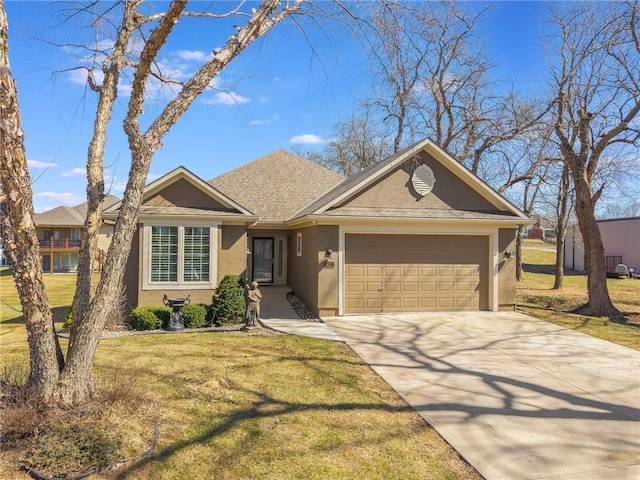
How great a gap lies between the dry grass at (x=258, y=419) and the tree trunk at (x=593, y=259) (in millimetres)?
9771

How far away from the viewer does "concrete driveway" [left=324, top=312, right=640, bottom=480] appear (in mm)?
4398

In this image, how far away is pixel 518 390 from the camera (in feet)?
20.6

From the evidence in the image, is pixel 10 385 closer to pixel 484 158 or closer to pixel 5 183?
pixel 5 183

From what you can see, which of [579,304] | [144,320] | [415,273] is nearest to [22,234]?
[144,320]

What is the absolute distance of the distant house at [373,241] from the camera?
1164 cm

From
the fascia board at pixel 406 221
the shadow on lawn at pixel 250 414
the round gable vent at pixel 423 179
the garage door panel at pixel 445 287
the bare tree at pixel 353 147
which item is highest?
the bare tree at pixel 353 147

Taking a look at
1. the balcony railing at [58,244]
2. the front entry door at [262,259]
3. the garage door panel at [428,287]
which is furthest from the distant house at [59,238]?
the garage door panel at [428,287]

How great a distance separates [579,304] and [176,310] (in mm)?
13809

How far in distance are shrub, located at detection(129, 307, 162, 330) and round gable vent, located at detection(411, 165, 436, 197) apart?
8.44 m

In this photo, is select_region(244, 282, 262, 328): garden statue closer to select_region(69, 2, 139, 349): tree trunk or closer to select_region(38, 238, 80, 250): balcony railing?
select_region(69, 2, 139, 349): tree trunk

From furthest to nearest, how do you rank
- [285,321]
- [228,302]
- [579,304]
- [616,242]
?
1. [616,242]
2. [579,304]
3. [285,321]
4. [228,302]

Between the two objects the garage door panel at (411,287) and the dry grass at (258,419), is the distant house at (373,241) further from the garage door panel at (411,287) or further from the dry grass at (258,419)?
the dry grass at (258,419)

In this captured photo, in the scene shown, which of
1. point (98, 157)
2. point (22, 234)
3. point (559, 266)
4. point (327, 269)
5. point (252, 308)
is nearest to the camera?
point (22, 234)

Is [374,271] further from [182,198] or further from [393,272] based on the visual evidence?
[182,198]
